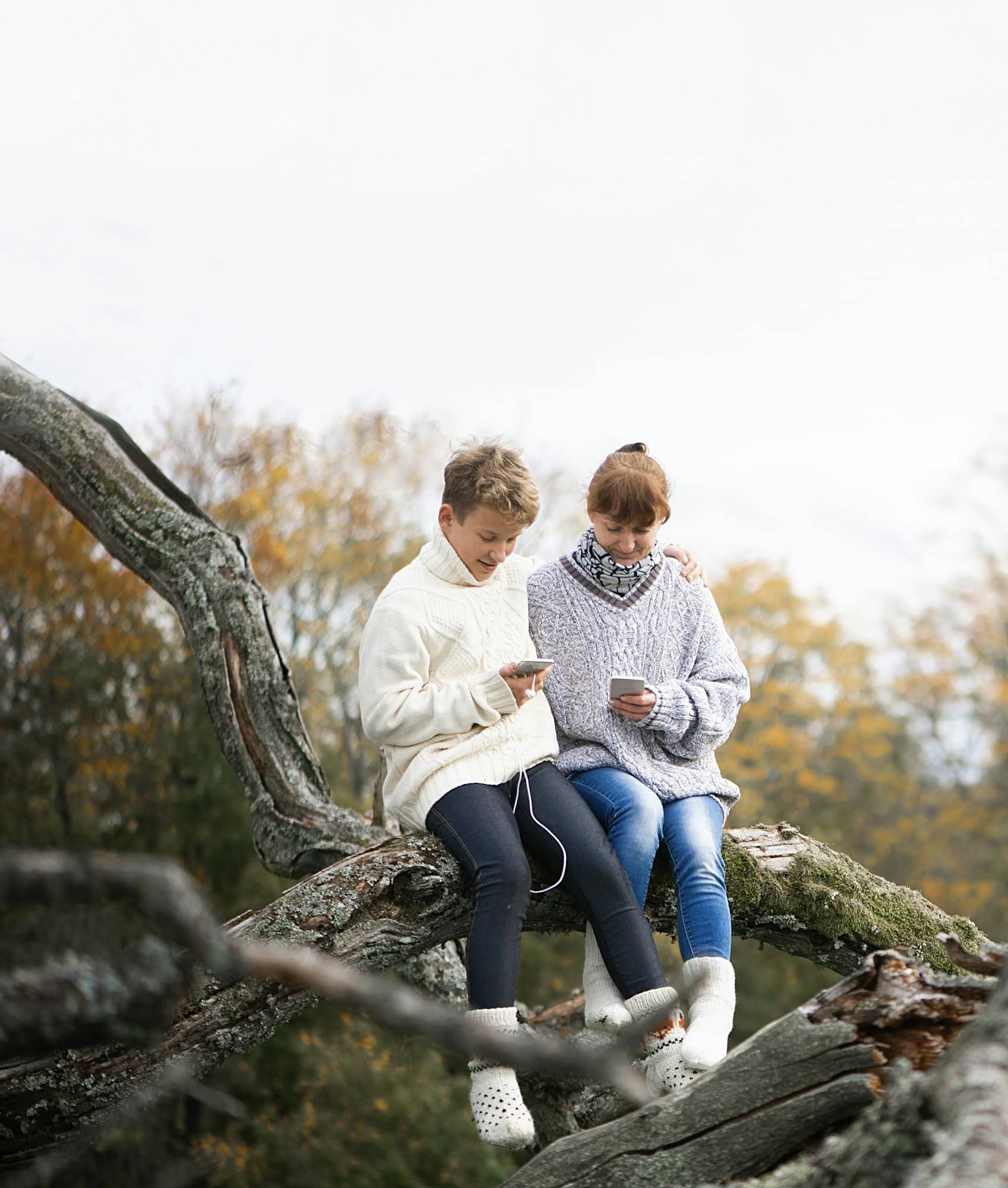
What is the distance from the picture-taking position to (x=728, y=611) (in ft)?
48.4

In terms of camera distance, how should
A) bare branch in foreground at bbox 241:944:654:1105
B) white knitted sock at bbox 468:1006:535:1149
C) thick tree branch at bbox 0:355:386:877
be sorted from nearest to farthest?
bare branch in foreground at bbox 241:944:654:1105
white knitted sock at bbox 468:1006:535:1149
thick tree branch at bbox 0:355:386:877

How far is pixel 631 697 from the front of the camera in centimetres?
310

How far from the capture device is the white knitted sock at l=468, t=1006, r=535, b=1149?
8.43 ft

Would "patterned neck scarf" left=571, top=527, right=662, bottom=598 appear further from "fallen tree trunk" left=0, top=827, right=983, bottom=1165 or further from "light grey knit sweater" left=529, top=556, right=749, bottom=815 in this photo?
"fallen tree trunk" left=0, top=827, right=983, bottom=1165

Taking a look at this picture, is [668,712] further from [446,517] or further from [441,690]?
[446,517]

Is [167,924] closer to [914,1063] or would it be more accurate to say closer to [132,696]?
[914,1063]

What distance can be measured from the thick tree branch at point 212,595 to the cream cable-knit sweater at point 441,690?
0.97 m

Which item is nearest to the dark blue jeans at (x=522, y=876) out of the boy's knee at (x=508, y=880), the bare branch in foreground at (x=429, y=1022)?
the boy's knee at (x=508, y=880)

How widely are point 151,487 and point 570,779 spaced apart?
1.97 metres

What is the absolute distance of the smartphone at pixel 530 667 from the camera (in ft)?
9.52

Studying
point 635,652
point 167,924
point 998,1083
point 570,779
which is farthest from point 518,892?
point 167,924

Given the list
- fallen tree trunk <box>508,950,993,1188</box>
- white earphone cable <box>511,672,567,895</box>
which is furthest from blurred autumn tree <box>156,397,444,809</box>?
fallen tree trunk <box>508,950,993,1188</box>

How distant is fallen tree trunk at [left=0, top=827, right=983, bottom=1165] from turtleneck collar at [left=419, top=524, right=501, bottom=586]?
2.35ft

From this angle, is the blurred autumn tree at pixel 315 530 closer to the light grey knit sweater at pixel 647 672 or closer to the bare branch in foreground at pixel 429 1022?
the light grey knit sweater at pixel 647 672
